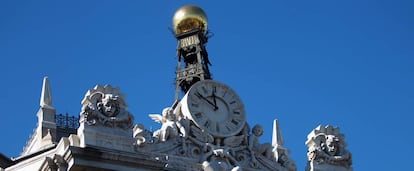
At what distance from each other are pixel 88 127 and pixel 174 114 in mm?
4344

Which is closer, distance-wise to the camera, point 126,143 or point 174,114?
point 126,143

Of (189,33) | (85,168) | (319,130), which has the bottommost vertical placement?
(85,168)

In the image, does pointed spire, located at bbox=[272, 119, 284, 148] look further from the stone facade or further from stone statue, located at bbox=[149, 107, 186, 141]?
stone statue, located at bbox=[149, 107, 186, 141]

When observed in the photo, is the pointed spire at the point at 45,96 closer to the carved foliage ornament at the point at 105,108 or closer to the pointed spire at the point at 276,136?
the carved foliage ornament at the point at 105,108

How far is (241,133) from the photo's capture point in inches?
1695

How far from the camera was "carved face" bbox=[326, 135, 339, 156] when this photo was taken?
144 ft

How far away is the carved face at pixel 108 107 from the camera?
3931cm

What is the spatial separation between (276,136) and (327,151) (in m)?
1.85

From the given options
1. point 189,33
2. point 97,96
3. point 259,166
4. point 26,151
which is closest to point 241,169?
point 259,166

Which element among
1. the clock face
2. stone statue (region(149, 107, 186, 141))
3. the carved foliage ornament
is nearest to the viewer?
the carved foliage ornament

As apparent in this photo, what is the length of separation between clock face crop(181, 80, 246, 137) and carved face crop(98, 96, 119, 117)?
3434 mm

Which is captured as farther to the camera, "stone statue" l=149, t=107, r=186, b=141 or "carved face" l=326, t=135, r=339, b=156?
"carved face" l=326, t=135, r=339, b=156

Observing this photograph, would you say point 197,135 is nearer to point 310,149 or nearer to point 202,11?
point 310,149

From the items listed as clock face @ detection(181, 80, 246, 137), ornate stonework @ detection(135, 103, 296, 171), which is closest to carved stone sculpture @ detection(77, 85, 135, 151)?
ornate stonework @ detection(135, 103, 296, 171)
